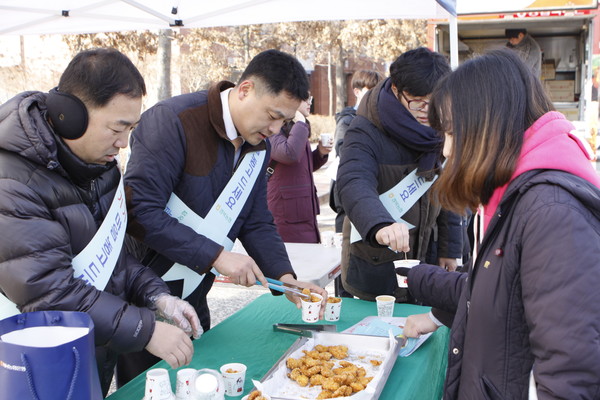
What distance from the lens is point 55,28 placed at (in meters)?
4.34

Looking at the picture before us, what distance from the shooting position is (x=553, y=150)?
1.41 metres

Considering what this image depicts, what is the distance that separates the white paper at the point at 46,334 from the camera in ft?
4.64

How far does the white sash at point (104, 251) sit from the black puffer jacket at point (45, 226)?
1.8 inches

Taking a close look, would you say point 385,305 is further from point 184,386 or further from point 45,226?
point 45,226

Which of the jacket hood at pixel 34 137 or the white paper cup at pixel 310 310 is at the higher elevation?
the jacket hood at pixel 34 137

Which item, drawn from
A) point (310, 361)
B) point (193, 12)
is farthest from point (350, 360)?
point (193, 12)

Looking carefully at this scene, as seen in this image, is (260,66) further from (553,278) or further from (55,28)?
(55,28)

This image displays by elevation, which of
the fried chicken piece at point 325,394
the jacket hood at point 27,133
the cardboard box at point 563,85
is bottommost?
the fried chicken piece at point 325,394

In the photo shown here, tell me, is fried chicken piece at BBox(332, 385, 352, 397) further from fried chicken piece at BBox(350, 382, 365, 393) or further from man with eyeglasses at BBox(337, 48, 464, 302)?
→ man with eyeglasses at BBox(337, 48, 464, 302)

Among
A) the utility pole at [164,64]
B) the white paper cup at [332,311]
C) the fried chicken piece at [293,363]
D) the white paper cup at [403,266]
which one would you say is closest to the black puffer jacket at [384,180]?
the white paper cup at [403,266]

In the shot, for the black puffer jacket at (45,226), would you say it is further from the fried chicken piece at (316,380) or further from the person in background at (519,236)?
the person in background at (519,236)

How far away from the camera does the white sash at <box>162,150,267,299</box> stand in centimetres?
243

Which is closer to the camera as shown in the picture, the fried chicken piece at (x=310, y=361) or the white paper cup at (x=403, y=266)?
the fried chicken piece at (x=310, y=361)

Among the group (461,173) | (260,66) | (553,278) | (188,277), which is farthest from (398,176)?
(553,278)
